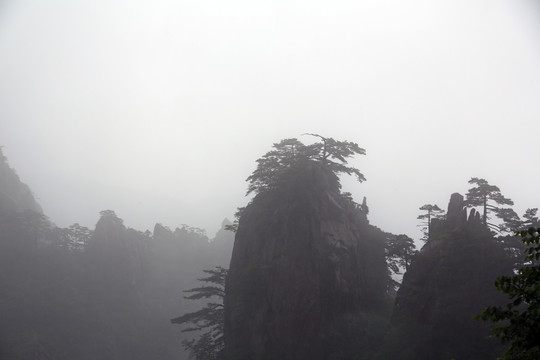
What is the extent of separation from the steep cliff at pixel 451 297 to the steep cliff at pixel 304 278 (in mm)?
4468

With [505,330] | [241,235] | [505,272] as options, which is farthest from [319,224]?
[505,330]

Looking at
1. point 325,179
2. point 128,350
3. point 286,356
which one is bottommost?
point 128,350

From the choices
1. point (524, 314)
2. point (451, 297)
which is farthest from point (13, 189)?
point (524, 314)

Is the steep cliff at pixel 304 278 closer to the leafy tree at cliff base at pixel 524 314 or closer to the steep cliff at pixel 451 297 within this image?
the steep cliff at pixel 451 297

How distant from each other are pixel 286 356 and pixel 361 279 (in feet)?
32.7

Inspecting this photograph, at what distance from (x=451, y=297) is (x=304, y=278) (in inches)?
458

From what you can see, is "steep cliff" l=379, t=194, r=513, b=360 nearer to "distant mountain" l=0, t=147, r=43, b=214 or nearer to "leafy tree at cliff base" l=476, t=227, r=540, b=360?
"leafy tree at cliff base" l=476, t=227, r=540, b=360

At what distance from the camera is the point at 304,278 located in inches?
1243

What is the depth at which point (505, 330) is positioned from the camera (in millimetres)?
7625

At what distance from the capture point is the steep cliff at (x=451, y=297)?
2308 centimetres

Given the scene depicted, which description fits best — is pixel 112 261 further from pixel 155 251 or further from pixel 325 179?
pixel 325 179

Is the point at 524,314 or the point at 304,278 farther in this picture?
the point at 304,278

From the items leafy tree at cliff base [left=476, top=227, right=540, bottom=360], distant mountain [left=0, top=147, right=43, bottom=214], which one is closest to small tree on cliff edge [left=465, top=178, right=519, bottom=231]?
leafy tree at cliff base [left=476, top=227, right=540, bottom=360]

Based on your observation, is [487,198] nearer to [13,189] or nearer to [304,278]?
[304,278]
